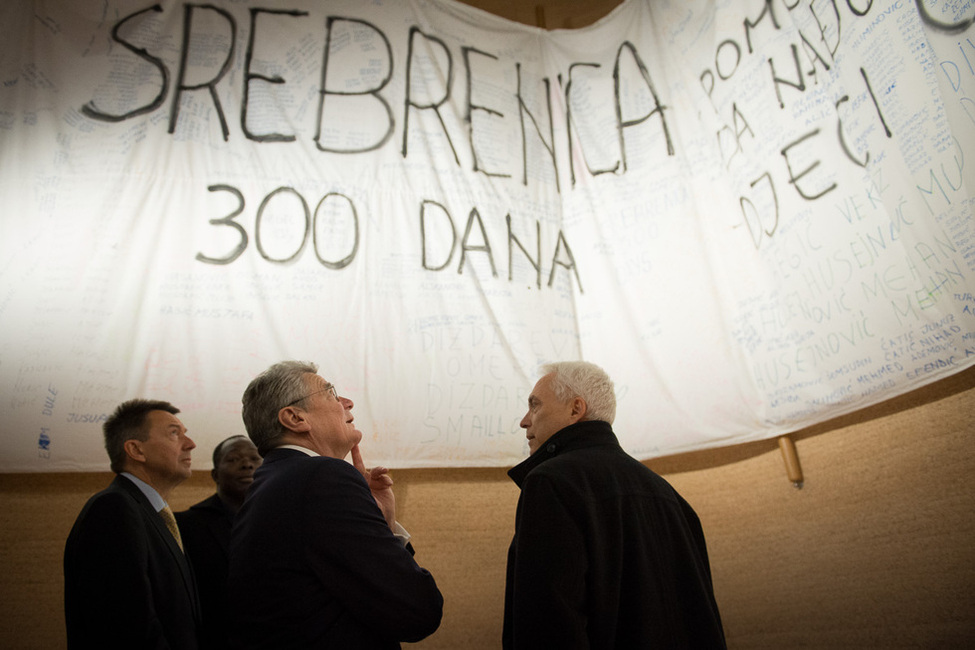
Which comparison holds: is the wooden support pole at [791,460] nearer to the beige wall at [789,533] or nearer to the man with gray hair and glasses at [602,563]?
the beige wall at [789,533]

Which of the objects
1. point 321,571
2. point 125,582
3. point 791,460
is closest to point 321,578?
point 321,571

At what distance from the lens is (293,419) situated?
162 centimetres

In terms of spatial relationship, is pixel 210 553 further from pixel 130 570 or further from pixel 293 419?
pixel 293 419

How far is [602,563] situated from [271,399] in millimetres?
812

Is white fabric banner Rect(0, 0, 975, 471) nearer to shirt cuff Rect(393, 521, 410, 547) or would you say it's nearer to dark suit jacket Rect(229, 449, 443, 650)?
shirt cuff Rect(393, 521, 410, 547)

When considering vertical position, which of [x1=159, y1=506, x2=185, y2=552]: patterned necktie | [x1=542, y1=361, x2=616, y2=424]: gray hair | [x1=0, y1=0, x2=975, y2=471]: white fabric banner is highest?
[x1=0, y1=0, x2=975, y2=471]: white fabric banner

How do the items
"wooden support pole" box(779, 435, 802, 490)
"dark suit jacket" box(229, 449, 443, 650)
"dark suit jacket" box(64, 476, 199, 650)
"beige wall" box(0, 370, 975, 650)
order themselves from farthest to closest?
"wooden support pole" box(779, 435, 802, 490), "beige wall" box(0, 370, 975, 650), "dark suit jacket" box(64, 476, 199, 650), "dark suit jacket" box(229, 449, 443, 650)

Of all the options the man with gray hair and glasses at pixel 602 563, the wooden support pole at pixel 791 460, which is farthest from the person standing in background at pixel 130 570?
the wooden support pole at pixel 791 460

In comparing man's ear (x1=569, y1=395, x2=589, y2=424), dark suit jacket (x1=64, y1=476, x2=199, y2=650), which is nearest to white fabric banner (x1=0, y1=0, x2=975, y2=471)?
dark suit jacket (x1=64, y1=476, x2=199, y2=650)

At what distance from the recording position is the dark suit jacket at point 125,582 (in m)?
1.52

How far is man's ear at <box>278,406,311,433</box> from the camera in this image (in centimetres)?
161

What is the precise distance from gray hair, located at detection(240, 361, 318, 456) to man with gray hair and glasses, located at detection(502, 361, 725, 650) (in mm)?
565

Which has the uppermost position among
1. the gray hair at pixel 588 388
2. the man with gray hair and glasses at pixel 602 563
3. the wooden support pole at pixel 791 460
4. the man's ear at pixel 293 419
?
the gray hair at pixel 588 388

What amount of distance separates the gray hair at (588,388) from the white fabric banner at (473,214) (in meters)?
0.96
